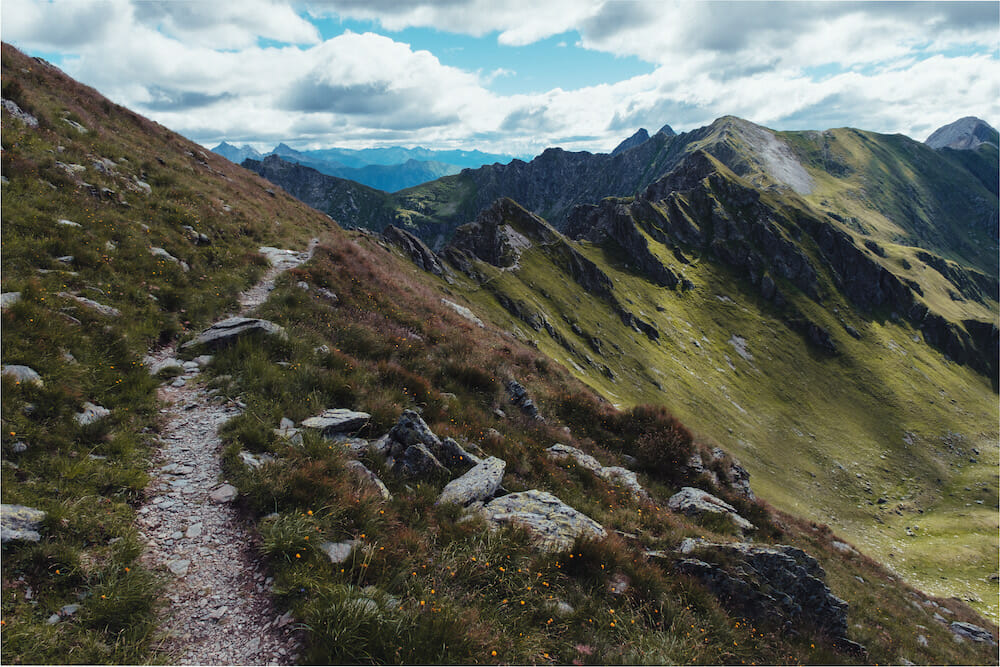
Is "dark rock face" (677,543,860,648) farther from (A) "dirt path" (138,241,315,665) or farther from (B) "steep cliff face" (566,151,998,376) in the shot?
(B) "steep cliff face" (566,151,998,376)

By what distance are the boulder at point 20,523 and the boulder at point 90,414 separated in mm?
2583

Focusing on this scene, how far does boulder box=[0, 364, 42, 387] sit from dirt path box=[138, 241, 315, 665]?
2.28 m

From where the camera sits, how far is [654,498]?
1515 centimetres

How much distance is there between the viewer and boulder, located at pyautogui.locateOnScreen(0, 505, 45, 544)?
575 cm

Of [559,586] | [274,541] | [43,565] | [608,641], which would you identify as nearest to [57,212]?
[43,565]

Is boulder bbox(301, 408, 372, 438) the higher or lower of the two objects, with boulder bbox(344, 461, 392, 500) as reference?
higher

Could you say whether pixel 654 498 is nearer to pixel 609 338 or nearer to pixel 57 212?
pixel 57 212

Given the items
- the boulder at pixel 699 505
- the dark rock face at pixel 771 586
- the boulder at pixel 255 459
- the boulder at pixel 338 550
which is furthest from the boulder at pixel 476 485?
the boulder at pixel 699 505

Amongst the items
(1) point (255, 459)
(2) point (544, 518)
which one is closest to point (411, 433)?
(1) point (255, 459)

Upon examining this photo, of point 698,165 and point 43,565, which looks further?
point 698,165

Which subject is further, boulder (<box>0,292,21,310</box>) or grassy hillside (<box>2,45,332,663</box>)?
boulder (<box>0,292,21,310</box>)

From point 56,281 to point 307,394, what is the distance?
7.80m

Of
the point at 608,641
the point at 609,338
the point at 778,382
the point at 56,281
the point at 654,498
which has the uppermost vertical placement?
the point at 56,281

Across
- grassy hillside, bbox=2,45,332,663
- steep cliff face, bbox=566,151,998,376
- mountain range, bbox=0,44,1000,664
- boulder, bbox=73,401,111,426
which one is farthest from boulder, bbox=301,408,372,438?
steep cliff face, bbox=566,151,998,376
